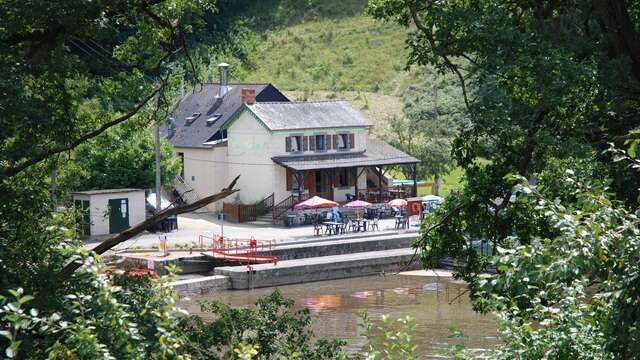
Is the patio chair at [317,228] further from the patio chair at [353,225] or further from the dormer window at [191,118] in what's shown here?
the dormer window at [191,118]

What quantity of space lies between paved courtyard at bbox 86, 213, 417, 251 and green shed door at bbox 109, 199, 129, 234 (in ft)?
2.65

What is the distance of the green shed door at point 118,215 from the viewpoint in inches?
1843

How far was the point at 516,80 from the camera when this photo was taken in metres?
14.4

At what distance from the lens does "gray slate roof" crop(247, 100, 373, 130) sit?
53.5 m

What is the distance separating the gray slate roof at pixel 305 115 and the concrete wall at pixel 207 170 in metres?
2.92

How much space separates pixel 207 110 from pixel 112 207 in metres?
14.3

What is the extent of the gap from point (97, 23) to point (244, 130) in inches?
1563

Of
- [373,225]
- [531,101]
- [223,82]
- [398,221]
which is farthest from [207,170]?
[531,101]

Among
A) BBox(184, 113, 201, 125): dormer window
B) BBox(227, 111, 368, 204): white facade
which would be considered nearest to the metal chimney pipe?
BBox(184, 113, 201, 125): dormer window

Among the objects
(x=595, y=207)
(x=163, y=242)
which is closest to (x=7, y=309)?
(x=595, y=207)

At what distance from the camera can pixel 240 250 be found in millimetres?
43969

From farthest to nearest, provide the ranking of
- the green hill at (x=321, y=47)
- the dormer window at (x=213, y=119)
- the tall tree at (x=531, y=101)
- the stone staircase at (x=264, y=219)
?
1. the green hill at (x=321, y=47)
2. the dormer window at (x=213, y=119)
3. the stone staircase at (x=264, y=219)
4. the tall tree at (x=531, y=101)

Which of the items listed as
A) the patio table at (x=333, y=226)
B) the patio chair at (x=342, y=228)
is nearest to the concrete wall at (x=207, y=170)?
the patio table at (x=333, y=226)

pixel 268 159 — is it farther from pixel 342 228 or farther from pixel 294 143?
pixel 342 228
